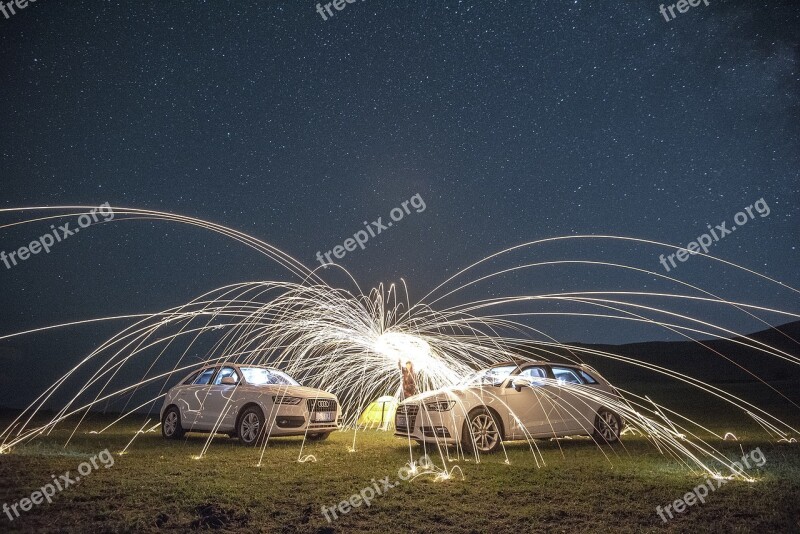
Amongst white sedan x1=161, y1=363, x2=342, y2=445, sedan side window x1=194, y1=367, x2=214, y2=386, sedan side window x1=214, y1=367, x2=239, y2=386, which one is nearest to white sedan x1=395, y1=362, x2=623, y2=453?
white sedan x1=161, y1=363, x2=342, y2=445

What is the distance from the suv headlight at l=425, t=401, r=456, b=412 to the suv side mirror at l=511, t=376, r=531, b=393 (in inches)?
56.6

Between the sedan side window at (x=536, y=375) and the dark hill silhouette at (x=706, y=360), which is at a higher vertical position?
the sedan side window at (x=536, y=375)

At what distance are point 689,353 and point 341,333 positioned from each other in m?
54.2

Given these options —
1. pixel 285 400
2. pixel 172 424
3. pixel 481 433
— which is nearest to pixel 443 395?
pixel 481 433

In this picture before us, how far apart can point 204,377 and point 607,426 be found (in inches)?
355

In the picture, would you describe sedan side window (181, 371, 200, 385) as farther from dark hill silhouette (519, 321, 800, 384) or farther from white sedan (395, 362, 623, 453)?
dark hill silhouette (519, 321, 800, 384)

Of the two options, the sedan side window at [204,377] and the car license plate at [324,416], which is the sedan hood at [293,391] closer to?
the car license plate at [324,416]

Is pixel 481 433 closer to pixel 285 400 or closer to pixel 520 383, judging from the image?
pixel 520 383

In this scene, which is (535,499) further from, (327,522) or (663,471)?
(663,471)

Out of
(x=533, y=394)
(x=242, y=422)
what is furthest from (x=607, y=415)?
(x=242, y=422)

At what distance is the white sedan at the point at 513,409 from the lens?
1036 cm

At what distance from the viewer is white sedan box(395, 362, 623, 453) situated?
10.4 meters

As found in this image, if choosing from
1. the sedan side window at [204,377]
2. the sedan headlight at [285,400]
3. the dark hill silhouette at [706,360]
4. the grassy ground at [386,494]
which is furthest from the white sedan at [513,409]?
the dark hill silhouette at [706,360]

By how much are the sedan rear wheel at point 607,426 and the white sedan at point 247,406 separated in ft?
18.7
